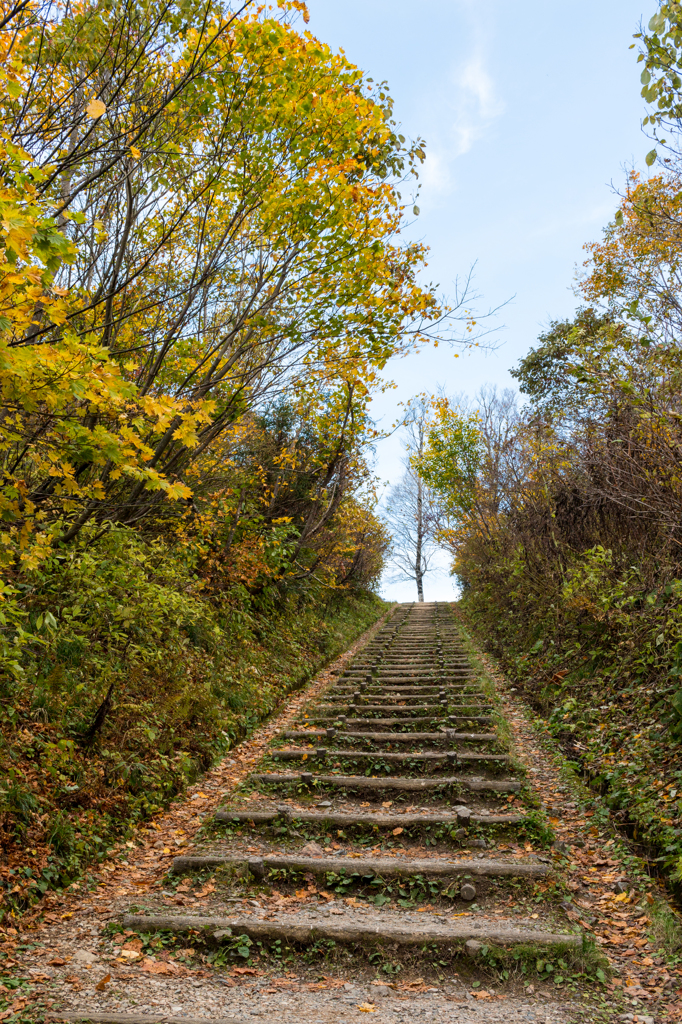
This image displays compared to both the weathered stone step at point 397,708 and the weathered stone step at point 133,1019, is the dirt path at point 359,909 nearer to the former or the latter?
the weathered stone step at point 133,1019

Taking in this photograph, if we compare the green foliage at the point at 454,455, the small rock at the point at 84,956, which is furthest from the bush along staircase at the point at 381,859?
the green foliage at the point at 454,455

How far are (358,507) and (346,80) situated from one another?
994 centimetres

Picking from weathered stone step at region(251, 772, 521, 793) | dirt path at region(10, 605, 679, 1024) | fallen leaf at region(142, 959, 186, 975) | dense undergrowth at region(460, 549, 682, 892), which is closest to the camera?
dirt path at region(10, 605, 679, 1024)

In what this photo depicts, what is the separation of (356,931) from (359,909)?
374mm

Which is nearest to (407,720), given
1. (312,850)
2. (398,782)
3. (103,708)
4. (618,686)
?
(398,782)

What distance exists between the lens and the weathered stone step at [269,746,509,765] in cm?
559

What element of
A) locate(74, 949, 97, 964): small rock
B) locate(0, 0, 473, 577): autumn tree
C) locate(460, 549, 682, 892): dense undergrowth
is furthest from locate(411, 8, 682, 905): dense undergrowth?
locate(74, 949, 97, 964): small rock

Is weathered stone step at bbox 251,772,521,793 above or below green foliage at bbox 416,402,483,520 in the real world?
below

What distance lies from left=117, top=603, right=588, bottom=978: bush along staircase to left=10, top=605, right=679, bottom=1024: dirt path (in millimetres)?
12

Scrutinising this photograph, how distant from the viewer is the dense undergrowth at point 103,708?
4.04 meters

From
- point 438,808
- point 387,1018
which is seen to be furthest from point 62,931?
point 438,808

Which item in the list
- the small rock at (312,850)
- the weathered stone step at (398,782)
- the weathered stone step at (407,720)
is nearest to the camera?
the small rock at (312,850)

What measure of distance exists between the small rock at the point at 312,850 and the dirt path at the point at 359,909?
61mm

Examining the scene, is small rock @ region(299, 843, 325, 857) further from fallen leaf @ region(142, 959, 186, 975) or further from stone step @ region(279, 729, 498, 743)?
stone step @ region(279, 729, 498, 743)
